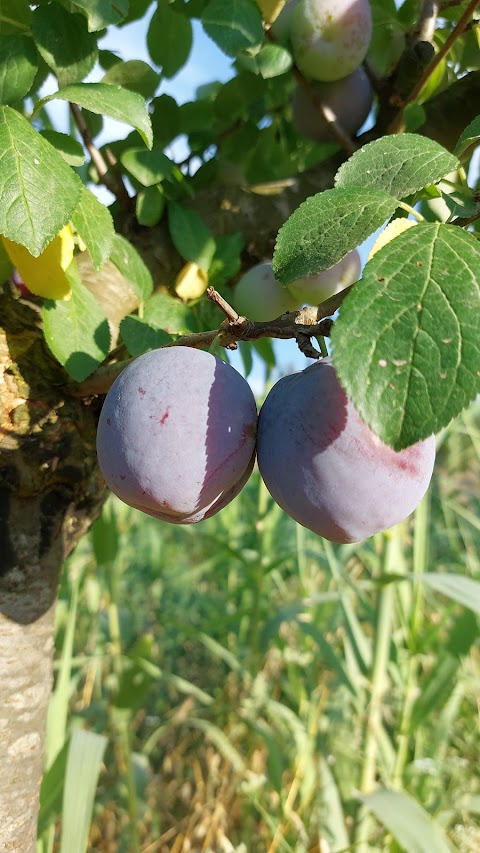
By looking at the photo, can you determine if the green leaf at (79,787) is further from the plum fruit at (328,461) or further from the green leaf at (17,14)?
the green leaf at (17,14)

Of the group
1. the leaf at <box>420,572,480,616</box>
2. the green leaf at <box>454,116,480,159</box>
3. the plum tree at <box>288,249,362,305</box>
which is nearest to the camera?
→ the green leaf at <box>454,116,480,159</box>

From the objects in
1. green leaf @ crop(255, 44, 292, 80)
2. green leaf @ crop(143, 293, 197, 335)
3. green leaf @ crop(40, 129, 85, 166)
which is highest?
green leaf @ crop(40, 129, 85, 166)

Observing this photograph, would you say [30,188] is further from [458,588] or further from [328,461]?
[458,588]

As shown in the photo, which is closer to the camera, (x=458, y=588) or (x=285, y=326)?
(x=285, y=326)

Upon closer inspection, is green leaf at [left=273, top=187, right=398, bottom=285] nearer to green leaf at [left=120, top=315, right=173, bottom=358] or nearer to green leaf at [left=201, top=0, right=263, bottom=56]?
green leaf at [left=120, top=315, right=173, bottom=358]

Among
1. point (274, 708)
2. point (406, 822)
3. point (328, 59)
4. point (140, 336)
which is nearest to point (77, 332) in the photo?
point (140, 336)

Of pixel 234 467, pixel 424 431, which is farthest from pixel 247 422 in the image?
pixel 424 431

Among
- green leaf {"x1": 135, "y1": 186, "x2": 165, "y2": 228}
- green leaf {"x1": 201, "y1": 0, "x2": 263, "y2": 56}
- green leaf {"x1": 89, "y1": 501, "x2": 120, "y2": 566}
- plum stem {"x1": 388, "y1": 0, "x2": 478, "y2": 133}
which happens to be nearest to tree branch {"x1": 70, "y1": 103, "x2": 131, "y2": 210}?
green leaf {"x1": 135, "y1": 186, "x2": 165, "y2": 228}
